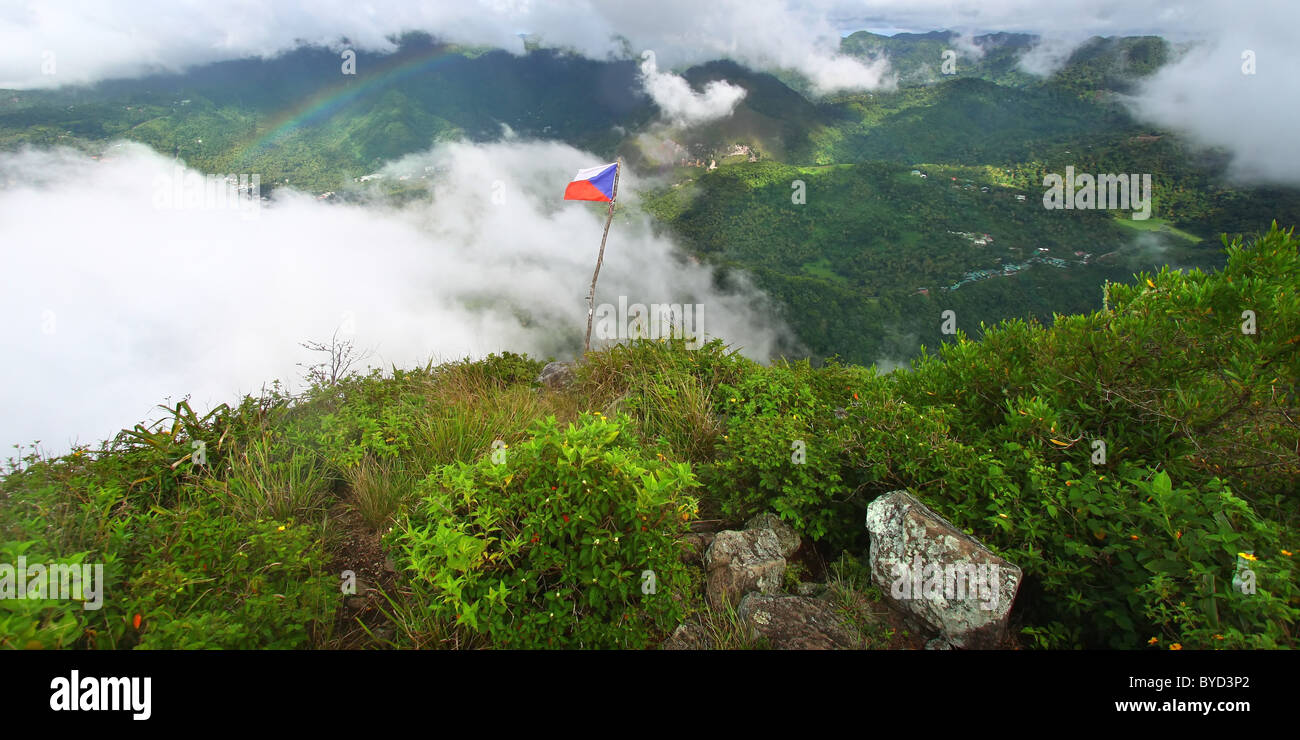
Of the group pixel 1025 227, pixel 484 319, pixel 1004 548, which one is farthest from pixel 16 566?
pixel 1025 227

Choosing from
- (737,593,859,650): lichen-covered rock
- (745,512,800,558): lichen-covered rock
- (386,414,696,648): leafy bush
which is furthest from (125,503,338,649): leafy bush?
(745,512,800,558): lichen-covered rock

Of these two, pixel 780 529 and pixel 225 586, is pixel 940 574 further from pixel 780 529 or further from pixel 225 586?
pixel 225 586

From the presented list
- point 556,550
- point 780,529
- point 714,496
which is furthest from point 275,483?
point 780,529

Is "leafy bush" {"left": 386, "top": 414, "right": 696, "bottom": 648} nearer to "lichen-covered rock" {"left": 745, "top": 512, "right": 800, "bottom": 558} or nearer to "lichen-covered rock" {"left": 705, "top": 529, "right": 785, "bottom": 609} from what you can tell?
"lichen-covered rock" {"left": 705, "top": 529, "right": 785, "bottom": 609}

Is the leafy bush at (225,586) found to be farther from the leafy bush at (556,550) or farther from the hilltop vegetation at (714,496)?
the leafy bush at (556,550)

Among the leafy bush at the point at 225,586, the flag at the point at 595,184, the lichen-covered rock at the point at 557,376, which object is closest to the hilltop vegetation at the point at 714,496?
the leafy bush at the point at 225,586
